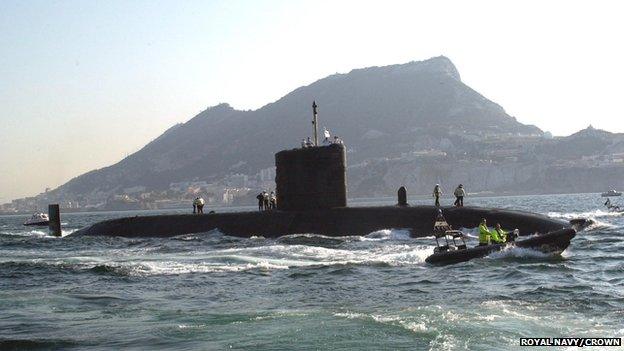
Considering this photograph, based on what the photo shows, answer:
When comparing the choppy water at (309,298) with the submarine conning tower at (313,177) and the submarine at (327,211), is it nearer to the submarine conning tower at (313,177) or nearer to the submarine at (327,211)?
the submarine at (327,211)

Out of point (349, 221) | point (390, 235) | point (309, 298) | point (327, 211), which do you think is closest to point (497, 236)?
point (390, 235)

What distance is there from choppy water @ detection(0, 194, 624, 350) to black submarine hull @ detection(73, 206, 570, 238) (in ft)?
6.89

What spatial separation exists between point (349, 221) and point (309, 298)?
14.2 meters

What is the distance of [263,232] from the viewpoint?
3108 cm

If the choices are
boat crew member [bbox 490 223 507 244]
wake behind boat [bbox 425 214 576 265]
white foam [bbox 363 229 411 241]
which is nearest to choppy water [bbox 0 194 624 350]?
wake behind boat [bbox 425 214 576 265]

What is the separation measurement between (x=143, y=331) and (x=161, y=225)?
2316 centimetres

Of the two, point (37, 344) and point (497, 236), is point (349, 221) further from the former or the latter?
point (37, 344)

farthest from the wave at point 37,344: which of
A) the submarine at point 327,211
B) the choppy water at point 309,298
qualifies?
the submarine at point 327,211

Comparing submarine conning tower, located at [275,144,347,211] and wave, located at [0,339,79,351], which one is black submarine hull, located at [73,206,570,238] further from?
wave, located at [0,339,79,351]

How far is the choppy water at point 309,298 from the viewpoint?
11804 mm

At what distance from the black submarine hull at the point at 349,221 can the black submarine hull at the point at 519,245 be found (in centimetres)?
487

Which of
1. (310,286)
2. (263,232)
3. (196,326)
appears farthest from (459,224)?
(196,326)

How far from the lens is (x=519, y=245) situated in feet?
67.9

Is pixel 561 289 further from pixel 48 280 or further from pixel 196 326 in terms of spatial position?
pixel 48 280
